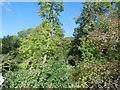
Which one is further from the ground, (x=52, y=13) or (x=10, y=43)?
(x=52, y=13)

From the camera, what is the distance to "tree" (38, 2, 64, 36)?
865 centimetres

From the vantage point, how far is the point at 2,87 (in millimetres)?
4867

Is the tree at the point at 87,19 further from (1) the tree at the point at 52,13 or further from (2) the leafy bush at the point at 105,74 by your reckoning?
(2) the leafy bush at the point at 105,74

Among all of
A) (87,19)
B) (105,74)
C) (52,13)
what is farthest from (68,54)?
(105,74)

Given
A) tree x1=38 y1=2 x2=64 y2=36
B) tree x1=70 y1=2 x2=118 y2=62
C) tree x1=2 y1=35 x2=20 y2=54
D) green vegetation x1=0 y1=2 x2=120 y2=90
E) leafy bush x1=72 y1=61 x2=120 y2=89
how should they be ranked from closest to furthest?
leafy bush x1=72 y1=61 x2=120 y2=89
green vegetation x1=0 y1=2 x2=120 y2=90
tree x1=70 y1=2 x2=118 y2=62
tree x1=38 y1=2 x2=64 y2=36
tree x1=2 y1=35 x2=20 y2=54

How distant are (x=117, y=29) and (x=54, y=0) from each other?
5.10 m

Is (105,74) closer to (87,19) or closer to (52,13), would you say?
(87,19)

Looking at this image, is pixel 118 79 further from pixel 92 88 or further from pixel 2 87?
pixel 2 87

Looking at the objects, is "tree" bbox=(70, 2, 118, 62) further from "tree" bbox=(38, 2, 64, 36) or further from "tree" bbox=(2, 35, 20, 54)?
"tree" bbox=(2, 35, 20, 54)

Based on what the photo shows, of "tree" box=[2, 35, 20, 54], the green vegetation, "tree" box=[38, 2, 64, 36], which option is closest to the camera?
the green vegetation

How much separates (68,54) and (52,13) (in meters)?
1.69

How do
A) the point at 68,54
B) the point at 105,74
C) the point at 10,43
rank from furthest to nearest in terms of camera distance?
the point at 10,43, the point at 68,54, the point at 105,74

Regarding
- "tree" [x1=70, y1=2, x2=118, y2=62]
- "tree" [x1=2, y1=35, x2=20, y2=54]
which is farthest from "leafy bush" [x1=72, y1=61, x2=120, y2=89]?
"tree" [x1=2, y1=35, x2=20, y2=54]

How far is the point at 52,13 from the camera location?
28.5ft
